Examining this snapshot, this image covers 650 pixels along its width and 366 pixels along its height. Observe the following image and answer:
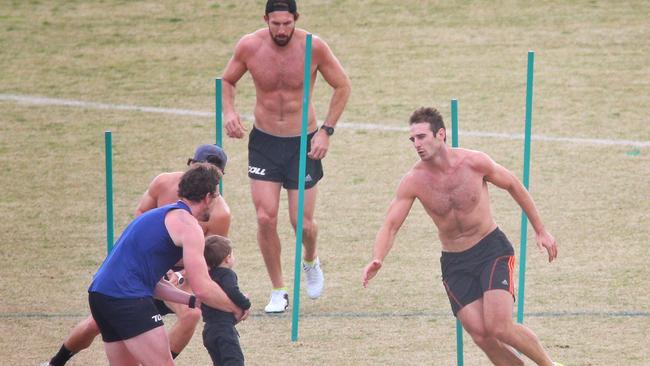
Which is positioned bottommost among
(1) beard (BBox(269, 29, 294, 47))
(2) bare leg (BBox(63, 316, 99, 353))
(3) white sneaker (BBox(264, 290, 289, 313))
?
(3) white sneaker (BBox(264, 290, 289, 313))

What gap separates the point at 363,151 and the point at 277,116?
18.3ft

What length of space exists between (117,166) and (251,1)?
648 centimetres

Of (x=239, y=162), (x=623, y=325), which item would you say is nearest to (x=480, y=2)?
(x=239, y=162)

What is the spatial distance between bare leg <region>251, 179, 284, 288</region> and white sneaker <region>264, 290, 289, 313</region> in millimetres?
82

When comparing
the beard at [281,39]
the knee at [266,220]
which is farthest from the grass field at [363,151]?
the beard at [281,39]

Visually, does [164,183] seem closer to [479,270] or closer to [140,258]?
[140,258]

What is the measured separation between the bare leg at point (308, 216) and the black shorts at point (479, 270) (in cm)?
246

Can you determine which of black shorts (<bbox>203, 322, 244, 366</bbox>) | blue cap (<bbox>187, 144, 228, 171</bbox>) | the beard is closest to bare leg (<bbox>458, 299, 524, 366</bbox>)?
black shorts (<bbox>203, 322, 244, 366</bbox>)

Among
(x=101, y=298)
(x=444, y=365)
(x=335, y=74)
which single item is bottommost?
(x=444, y=365)

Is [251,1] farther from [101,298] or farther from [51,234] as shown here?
[101,298]

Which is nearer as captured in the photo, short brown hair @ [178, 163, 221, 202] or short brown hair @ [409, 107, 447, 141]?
short brown hair @ [178, 163, 221, 202]

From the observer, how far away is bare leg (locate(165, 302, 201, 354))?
35.8ft

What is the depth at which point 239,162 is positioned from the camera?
18297 mm

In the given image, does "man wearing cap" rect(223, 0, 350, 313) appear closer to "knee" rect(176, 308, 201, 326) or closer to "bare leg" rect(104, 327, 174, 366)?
"knee" rect(176, 308, 201, 326)
